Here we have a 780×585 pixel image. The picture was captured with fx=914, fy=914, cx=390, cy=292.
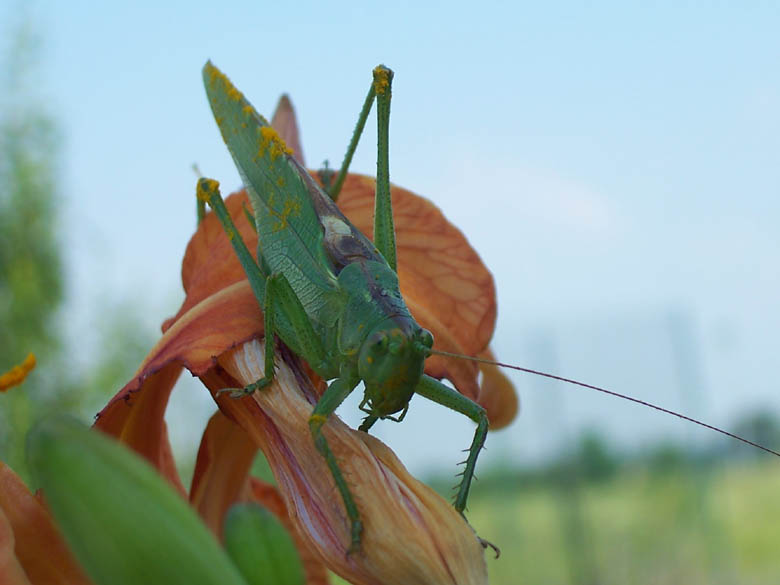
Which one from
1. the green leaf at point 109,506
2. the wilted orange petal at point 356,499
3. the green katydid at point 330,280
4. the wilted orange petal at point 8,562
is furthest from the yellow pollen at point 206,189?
the green leaf at point 109,506

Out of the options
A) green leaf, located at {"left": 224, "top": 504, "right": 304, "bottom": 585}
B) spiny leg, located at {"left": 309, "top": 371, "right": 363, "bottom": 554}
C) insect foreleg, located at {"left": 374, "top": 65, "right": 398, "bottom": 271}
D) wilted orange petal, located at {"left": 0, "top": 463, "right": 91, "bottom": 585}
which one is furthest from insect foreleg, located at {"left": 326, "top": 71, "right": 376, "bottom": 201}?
wilted orange petal, located at {"left": 0, "top": 463, "right": 91, "bottom": 585}

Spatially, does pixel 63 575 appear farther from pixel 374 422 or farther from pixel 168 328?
pixel 374 422

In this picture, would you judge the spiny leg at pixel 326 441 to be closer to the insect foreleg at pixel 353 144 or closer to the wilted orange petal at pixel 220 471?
the wilted orange petal at pixel 220 471

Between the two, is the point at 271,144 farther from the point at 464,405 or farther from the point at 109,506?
the point at 109,506

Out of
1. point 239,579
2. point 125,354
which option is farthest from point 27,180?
point 239,579

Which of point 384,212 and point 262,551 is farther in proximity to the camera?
point 384,212

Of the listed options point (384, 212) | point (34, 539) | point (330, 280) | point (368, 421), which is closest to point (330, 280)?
point (330, 280)

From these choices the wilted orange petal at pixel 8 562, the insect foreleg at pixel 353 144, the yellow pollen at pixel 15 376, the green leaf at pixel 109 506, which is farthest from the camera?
the insect foreleg at pixel 353 144
